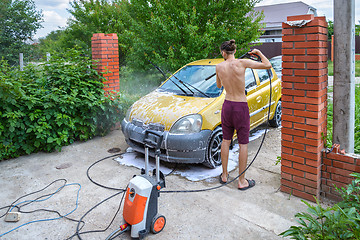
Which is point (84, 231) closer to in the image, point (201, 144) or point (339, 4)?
point (201, 144)

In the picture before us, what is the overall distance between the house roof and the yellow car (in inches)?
1333

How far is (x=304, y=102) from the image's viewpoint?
384 cm

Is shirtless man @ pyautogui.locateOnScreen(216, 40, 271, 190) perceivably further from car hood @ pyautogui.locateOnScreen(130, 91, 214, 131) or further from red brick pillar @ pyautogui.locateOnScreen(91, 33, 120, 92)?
red brick pillar @ pyautogui.locateOnScreen(91, 33, 120, 92)

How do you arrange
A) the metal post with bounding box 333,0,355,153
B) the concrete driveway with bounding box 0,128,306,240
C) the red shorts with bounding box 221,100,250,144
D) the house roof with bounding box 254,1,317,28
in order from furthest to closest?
the house roof with bounding box 254,1,317,28, the red shorts with bounding box 221,100,250,144, the metal post with bounding box 333,0,355,153, the concrete driveway with bounding box 0,128,306,240

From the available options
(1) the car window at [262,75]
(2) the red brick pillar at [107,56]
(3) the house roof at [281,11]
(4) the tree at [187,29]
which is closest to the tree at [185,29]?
(4) the tree at [187,29]

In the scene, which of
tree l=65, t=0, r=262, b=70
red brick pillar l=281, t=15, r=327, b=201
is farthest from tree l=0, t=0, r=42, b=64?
red brick pillar l=281, t=15, r=327, b=201

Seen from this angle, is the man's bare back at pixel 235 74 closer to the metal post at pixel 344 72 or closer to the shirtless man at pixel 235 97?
the shirtless man at pixel 235 97

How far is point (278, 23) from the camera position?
3706 centimetres

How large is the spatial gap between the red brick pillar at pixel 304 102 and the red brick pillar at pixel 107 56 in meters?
4.06

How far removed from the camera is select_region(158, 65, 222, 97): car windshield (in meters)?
5.50

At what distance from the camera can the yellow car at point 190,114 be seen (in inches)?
188

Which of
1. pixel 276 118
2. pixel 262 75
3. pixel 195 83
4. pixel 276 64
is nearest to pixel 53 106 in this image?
pixel 195 83

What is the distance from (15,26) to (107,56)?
14.1 m

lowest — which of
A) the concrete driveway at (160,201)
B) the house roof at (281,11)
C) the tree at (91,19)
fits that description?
the concrete driveway at (160,201)
